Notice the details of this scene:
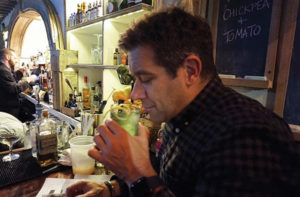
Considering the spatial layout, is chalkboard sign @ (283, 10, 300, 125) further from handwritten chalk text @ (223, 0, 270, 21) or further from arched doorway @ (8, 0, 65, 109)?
arched doorway @ (8, 0, 65, 109)

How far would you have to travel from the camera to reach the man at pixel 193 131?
421mm

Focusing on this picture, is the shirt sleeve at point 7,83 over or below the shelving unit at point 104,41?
below

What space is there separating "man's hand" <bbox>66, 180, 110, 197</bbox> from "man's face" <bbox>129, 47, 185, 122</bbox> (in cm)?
39

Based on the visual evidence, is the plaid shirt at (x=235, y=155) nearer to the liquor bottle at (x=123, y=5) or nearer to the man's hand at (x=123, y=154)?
the man's hand at (x=123, y=154)

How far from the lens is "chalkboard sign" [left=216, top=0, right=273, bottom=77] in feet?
3.20

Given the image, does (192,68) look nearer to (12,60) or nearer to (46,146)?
(46,146)

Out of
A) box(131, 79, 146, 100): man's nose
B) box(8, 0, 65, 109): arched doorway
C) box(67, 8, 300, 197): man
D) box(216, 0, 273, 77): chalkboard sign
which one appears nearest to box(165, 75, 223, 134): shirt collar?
box(67, 8, 300, 197): man

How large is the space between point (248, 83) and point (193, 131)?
59cm

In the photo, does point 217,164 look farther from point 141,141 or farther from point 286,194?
point 141,141

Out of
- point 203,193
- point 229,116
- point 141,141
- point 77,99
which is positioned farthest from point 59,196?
point 77,99

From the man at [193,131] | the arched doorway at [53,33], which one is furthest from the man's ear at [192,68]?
the arched doorway at [53,33]

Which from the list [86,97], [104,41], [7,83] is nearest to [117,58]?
[104,41]

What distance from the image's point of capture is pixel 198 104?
0.63 meters

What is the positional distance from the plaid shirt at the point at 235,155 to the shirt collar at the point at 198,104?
13 millimetres
